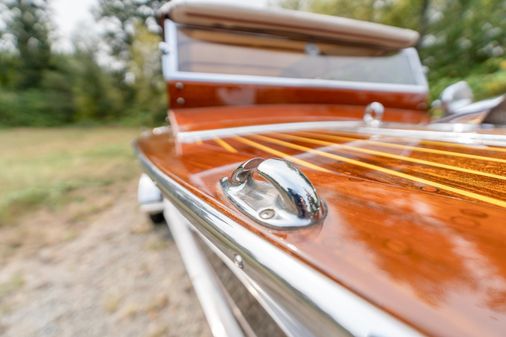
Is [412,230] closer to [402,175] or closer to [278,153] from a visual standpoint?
[402,175]

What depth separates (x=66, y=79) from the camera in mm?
15047

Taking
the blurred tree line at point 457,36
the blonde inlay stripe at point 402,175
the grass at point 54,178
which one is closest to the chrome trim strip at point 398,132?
the blonde inlay stripe at point 402,175

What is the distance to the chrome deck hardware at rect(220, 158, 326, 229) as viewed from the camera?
44cm

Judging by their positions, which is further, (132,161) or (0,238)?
(132,161)

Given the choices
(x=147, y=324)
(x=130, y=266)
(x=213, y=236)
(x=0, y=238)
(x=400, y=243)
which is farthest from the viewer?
(x=0, y=238)

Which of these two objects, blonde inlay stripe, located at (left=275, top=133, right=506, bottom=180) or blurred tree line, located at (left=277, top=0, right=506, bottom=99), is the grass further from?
blurred tree line, located at (left=277, top=0, right=506, bottom=99)

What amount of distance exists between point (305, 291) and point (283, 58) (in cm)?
176

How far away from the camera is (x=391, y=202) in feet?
1.59

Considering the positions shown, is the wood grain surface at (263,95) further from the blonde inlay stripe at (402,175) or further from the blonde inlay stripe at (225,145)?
the blonde inlay stripe at (402,175)

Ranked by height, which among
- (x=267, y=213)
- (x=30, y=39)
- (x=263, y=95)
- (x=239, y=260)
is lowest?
(x=239, y=260)

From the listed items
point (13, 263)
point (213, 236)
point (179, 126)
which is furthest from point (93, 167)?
point (213, 236)

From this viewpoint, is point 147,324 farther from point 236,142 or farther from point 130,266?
point 236,142

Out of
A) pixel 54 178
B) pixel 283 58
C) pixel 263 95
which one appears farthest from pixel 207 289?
pixel 54 178

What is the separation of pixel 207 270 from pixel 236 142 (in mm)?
469
